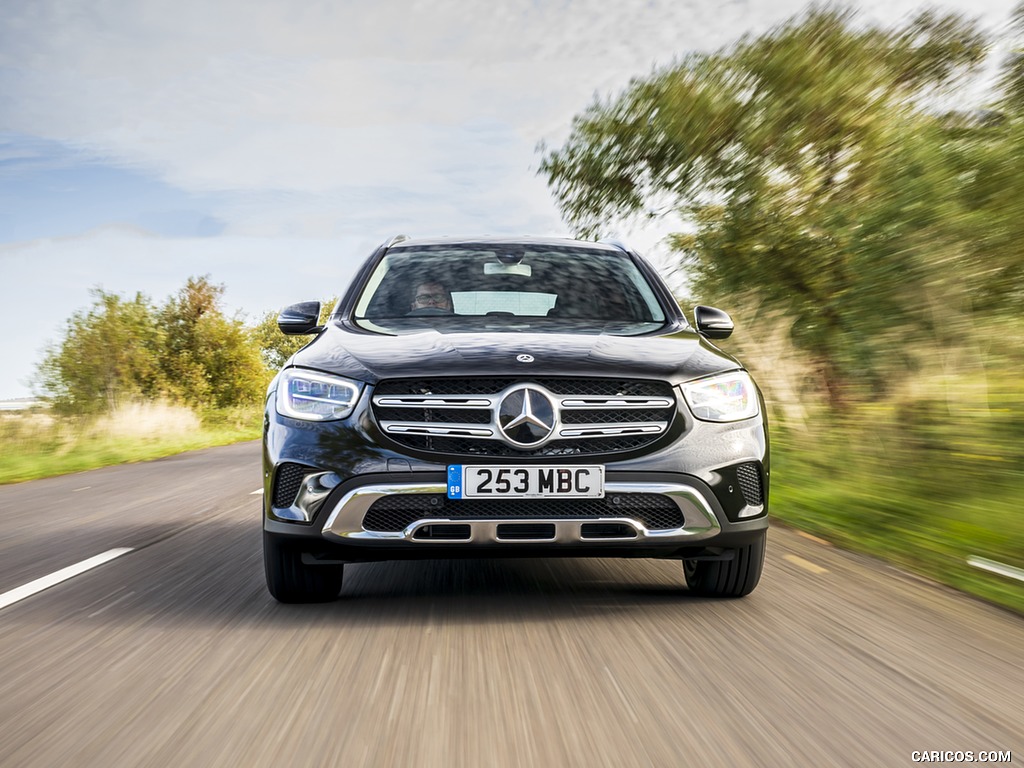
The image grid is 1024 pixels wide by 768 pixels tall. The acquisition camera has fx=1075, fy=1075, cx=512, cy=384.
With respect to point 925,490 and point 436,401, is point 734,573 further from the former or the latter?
point 925,490

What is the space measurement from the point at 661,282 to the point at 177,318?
43.9 m

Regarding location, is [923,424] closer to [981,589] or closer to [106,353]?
[981,589]

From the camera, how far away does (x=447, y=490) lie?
4.07 meters

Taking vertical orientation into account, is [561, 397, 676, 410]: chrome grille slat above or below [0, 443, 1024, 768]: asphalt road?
above

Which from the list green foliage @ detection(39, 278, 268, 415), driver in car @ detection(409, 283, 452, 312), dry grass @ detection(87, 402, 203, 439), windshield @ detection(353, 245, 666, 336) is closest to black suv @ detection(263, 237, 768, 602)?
windshield @ detection(353, 245, 666, 336)

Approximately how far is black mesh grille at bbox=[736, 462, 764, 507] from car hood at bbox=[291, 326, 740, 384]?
0.43m

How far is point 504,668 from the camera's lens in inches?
138

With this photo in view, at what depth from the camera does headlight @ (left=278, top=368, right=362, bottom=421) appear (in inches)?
167

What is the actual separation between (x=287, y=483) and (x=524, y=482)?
940 mm

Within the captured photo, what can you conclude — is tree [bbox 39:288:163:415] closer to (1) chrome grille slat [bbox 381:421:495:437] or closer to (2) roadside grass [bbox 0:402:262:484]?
(2) roadside grass [bbox 0:402:262:484]

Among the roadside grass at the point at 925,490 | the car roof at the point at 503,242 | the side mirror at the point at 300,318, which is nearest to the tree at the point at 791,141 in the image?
the roadside grass at the point at 925,490

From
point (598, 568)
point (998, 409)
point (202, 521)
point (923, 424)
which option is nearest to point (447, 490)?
point (598, 568)

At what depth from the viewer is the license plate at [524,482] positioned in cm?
407

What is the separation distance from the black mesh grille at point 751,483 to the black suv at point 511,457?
0.01 metres
